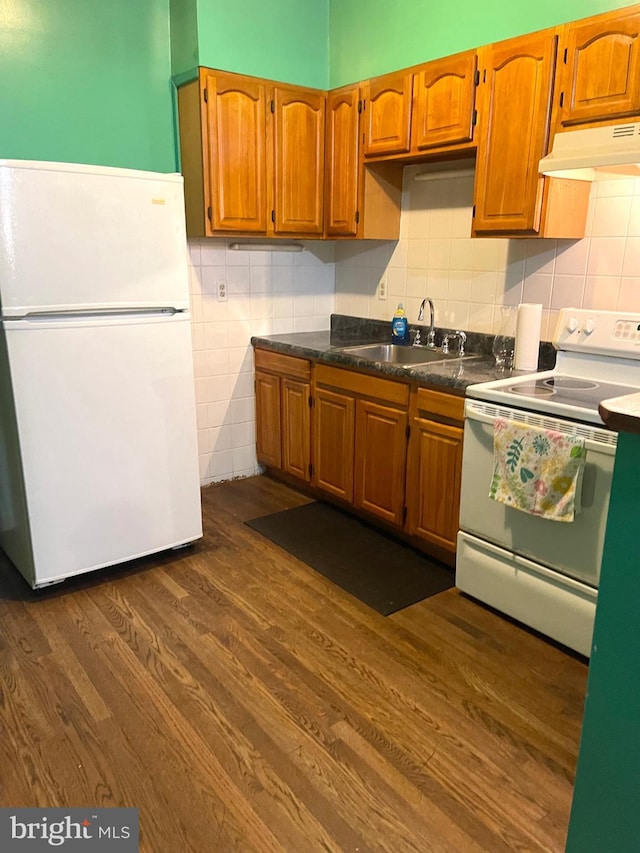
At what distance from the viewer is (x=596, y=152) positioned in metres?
2.01

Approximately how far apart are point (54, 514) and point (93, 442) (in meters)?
0.33

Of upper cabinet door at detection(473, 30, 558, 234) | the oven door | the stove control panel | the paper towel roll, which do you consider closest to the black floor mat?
the oven door

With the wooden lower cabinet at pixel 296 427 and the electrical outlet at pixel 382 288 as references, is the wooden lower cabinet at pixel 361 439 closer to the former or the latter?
the wooden lower cabinet at pixel 296 427

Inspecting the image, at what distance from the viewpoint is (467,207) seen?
321 centimetres

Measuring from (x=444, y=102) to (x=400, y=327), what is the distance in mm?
1153

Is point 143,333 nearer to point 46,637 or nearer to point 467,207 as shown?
point 46,637

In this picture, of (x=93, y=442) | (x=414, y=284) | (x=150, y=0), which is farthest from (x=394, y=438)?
(x=150, y=0)

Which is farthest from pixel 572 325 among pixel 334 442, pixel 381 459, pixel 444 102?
pixel 334 442

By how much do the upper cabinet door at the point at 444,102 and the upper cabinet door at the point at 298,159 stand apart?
703mm

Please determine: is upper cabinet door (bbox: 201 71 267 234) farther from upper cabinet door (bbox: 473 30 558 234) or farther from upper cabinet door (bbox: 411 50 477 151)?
upper cabinet door (bbox: 473 30 558 234)

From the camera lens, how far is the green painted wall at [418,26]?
2.59 m

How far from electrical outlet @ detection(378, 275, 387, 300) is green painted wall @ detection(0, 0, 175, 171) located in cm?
133

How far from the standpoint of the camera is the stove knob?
2.66m

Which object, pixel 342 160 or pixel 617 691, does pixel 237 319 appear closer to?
pixel 342 160
